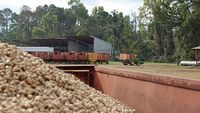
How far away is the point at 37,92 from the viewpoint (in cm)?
480

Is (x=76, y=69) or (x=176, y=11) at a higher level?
(x=176, y=11)

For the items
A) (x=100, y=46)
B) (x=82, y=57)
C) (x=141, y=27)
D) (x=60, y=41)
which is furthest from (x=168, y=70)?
(x=141, y=27)

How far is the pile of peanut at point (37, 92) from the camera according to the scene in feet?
14.4

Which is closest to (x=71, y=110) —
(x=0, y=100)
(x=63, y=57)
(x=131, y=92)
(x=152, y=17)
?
(x=0, y=100)

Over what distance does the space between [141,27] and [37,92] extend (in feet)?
237

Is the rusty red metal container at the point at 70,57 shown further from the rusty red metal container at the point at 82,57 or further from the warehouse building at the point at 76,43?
the warehouse building at the point at 76,43

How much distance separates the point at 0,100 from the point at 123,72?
9.70 ft

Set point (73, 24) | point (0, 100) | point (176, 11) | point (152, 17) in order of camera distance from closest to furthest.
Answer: point (0, 100) → point (176, 11) → point (152, 17) → point (73, 24)

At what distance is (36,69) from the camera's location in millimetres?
5594

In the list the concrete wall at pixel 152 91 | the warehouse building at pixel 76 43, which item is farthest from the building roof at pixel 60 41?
the concrete wall at pixel 152 91

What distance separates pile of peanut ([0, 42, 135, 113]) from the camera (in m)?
4.39

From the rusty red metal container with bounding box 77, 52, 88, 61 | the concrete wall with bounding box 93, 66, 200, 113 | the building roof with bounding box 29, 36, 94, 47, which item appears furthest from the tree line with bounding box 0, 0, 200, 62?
the concrete wall with bounding box 93, 66, 200, 113

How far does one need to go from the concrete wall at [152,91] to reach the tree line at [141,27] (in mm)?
53014

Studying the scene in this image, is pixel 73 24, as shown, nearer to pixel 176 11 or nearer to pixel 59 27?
pixel 59 27
